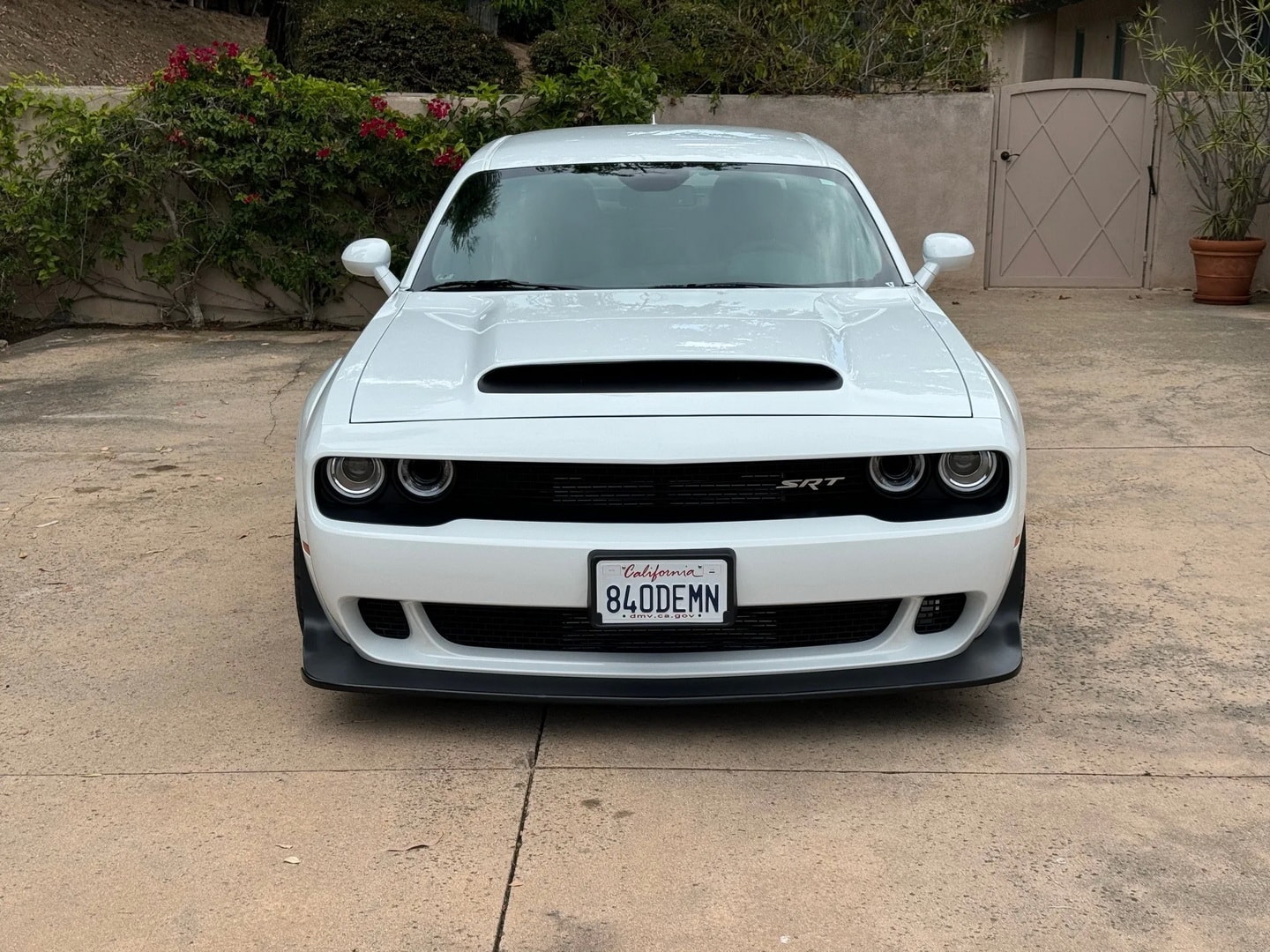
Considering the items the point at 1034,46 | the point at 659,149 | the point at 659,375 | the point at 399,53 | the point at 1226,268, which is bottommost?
the point at 1226,268

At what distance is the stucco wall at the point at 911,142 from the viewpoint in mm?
11508

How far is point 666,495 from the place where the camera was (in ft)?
10.7

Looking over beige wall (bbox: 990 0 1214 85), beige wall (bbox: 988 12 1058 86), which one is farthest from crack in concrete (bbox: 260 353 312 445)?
beige wall (bbox: 988 12 1058 86)

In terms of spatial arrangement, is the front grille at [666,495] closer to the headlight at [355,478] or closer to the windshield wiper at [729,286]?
the headlight at [355,478]

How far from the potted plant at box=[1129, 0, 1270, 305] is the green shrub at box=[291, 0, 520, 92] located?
5.65 meters

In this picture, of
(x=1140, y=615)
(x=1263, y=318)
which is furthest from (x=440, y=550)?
(x=1263, y=318)

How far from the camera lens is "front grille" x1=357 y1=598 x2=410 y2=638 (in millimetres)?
3389

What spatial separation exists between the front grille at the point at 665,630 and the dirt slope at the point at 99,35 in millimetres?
21657

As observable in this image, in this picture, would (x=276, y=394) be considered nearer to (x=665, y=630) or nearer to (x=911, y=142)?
(x=665, y=630)

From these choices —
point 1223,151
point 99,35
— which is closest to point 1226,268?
point 1223,151

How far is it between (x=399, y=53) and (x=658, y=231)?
8205 millimetres

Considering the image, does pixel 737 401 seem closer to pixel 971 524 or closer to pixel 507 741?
pixel 971 524

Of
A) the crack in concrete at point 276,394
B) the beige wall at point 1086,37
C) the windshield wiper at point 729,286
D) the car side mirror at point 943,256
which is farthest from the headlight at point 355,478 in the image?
the beige wall at point 1086,37

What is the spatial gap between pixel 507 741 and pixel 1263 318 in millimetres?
8723
